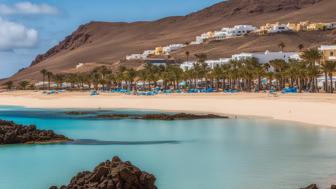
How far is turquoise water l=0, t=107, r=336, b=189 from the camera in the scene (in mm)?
21172

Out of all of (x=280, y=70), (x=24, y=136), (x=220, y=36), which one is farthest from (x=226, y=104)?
(x=220, y=36)

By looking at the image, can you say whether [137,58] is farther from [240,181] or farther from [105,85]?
[240,181]

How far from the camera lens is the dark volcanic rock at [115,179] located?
51.4 feet

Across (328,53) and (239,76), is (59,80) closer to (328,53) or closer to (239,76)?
(239,76)

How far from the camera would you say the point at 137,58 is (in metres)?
168

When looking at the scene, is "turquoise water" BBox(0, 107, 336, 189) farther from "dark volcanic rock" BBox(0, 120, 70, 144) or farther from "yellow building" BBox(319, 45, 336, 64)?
"yellow building" BBox(319, 45, 336, 64)

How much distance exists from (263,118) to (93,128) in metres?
14.8

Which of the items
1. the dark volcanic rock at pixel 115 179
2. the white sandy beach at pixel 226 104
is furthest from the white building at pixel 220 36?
the dark volcanic rock at pixel 115 179

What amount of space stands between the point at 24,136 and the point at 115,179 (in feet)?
63.4

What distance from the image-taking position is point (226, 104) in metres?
66.3

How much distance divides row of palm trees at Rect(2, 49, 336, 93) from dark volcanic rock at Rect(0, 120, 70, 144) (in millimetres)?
46070

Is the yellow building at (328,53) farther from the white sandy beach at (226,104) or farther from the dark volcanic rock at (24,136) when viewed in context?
the dark volcanic rock at (24,136)

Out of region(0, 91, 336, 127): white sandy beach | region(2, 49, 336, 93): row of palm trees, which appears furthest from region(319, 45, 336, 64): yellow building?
region(0, 91, 336, 127): white sandy beach

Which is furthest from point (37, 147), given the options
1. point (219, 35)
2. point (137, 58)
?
point (219, 35)
